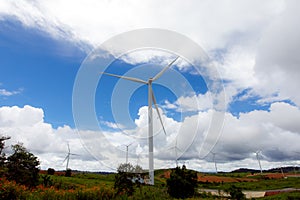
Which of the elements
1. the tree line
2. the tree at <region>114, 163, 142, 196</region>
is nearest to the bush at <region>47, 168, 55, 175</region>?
the tree line

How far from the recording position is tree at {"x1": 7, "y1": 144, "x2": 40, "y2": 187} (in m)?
19.0

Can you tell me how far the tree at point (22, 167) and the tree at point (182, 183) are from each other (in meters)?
9.97

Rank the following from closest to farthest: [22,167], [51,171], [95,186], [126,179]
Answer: [126,179] → [95,186] → [22,167] → [51,171]

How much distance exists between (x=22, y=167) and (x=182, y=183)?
11.7 meters

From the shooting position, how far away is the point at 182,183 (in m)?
16.1

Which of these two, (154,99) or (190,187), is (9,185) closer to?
(190,187)

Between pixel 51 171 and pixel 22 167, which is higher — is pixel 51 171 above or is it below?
above

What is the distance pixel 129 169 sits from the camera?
50.4 feet

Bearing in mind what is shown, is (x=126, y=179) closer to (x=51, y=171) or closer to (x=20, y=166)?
(x=20, y=166)

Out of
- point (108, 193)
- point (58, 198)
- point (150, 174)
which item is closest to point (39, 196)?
point (58, 198)

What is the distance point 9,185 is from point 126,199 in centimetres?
528

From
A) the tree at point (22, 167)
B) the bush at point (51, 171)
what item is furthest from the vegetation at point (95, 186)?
the bush at point (51, 171)

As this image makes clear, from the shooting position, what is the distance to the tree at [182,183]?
1622cm

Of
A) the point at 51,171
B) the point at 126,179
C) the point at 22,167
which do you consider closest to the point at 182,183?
the point at 126,179
